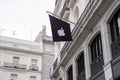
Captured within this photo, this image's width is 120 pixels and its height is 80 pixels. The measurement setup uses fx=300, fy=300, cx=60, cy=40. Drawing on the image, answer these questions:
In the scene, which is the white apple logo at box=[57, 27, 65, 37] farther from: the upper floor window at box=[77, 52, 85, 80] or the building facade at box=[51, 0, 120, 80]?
the upper floor window at box=[77, 52, 85, 80]

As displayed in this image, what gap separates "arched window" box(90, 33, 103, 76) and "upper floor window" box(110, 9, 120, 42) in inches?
57.9

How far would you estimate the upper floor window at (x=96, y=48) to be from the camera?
18.5 meters

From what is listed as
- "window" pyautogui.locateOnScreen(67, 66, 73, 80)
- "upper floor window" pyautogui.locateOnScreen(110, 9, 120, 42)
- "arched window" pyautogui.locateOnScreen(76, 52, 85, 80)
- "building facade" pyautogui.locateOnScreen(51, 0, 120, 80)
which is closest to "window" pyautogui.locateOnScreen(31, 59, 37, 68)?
"building facade" pyautogui.locateOnScreen(51, 0, 120, 80)

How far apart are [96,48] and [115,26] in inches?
104

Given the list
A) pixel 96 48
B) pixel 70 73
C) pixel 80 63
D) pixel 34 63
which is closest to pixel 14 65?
pixel 34 63

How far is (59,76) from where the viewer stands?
1054 inches

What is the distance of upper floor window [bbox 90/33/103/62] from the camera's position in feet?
60.6

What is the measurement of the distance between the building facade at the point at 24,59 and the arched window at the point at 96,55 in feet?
91.2

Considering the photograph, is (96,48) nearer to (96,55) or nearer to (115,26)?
(96,55)

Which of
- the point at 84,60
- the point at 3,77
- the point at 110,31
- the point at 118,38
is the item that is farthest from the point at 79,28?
the point at 3,77

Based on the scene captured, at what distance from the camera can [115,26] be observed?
16844 mm

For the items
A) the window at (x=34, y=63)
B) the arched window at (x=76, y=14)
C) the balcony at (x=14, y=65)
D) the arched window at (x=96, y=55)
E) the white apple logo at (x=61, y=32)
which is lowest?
the arched window at (x=96, y=55)

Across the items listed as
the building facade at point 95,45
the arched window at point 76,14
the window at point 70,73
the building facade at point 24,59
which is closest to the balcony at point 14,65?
the building facade at point 24,59

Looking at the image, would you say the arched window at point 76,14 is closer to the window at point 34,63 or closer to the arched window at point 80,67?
the arched window at point 80,67
